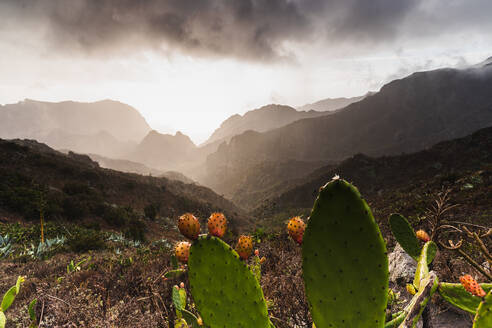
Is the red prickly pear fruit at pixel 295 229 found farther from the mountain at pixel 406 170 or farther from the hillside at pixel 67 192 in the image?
the mountain at pixel 406 170

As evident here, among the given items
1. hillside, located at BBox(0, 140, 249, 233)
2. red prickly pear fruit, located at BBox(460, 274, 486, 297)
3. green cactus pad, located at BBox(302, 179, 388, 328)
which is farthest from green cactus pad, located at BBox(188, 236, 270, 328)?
hillside, located at BBox(0, 140, 249, 233)

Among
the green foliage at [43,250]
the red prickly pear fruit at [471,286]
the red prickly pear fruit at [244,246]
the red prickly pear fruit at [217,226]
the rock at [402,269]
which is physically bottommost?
the green foliage at [43,250]

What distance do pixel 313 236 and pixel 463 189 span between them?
13.4 m

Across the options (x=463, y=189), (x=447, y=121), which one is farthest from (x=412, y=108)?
(x=463, y=189)

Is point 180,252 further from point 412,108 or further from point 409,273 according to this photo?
point 412,108

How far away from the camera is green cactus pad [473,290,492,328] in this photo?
27.6 inches

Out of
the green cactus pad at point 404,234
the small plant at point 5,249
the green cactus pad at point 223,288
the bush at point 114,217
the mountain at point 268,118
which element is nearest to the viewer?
the green cactus pad at point 223,288

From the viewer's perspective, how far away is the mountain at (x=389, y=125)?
6306 centimetres

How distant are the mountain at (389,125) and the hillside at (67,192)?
4720 centimetres

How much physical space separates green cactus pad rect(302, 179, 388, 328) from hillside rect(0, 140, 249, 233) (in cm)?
335

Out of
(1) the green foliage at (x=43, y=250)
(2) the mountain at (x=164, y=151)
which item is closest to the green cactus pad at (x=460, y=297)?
(1) the green foliage at (x=43, y=250)

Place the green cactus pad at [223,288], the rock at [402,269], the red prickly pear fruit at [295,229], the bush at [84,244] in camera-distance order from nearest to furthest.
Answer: the green cactus pad at [223,288]
the red prickly pear fruit at [295,229]
the rock at [402,269]
the bush at [84,244]

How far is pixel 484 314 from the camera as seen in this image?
2.39 ft

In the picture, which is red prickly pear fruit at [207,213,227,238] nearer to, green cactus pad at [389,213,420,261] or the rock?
green cactus pad at [389,213,420,261]
